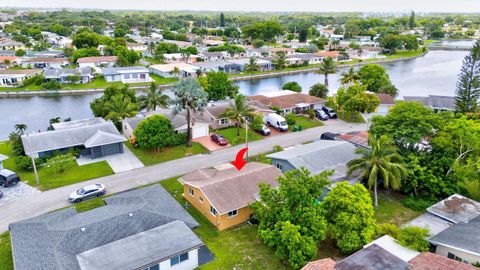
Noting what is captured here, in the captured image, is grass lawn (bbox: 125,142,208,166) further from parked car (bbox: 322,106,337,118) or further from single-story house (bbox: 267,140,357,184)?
parked car (bbox: 322,106,337,118)

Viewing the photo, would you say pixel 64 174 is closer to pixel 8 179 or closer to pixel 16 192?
pixel 16 192

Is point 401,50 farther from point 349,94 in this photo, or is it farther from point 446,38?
point 349,94

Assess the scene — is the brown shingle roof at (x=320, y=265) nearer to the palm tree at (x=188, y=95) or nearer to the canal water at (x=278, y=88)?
the palm tree at (x=188, y=95)

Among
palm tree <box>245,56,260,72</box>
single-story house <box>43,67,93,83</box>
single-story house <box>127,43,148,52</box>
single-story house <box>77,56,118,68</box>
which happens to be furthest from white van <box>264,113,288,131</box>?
single-story house <box>127,43,148,52</box>

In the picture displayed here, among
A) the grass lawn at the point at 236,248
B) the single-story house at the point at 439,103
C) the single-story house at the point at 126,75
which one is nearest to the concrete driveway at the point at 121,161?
the grass lawn at the point at 236,248

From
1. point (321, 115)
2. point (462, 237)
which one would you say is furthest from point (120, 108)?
point (462, 237)
